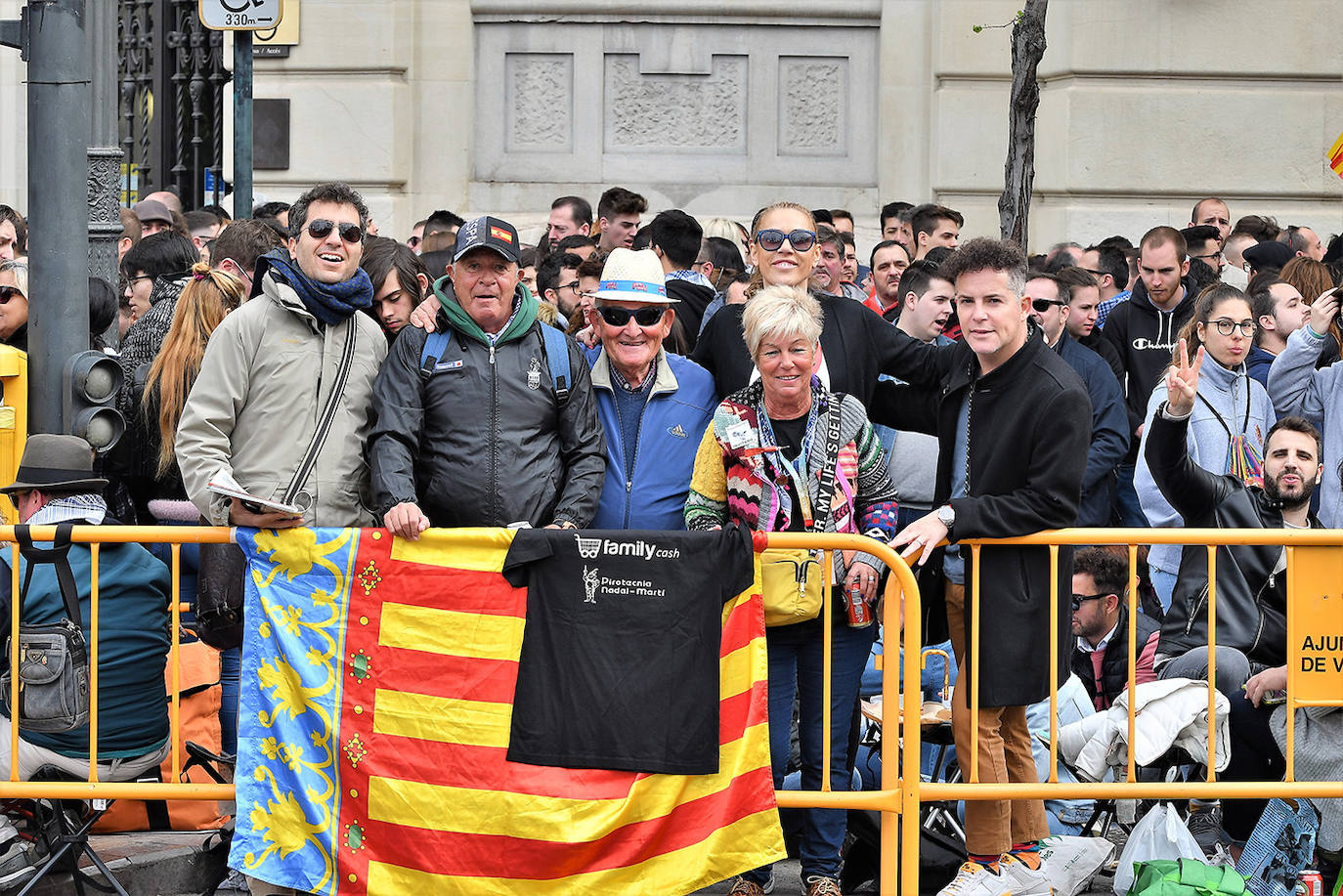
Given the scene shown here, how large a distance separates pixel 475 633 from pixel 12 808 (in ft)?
6.26

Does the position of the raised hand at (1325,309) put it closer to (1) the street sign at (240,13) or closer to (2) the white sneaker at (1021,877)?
(2) the white sneaker at (1021,877)

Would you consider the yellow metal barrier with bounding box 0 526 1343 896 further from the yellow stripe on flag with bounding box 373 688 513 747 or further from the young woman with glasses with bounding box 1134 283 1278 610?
the young woman with glasses with bounding box 1134 283 1278 610

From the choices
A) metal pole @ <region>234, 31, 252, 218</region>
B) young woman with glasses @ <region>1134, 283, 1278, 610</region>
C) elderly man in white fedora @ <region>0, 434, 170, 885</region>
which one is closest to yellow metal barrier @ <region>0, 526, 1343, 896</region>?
elderly man in white fedora @ <region>0, 434, 170, 885</region>

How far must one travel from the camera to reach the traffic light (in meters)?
6.42

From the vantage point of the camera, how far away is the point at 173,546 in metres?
5.91

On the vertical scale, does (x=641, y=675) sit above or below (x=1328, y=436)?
below

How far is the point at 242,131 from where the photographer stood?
415 inches

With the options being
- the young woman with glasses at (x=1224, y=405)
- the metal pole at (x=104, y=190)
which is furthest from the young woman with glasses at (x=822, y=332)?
the metal pole at (x=104, y=190)

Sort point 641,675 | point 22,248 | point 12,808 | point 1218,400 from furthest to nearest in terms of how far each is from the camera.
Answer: point 22,248
point 1218,400
point 12,808
point 641,675

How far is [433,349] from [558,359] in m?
0.43

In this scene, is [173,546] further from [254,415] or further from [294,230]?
[294,230]

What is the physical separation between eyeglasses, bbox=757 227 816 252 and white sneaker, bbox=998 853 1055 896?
Result: 2330 mm

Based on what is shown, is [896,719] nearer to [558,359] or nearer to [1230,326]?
[558,359]

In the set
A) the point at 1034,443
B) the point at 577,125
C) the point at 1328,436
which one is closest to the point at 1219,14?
the point at 577,125
